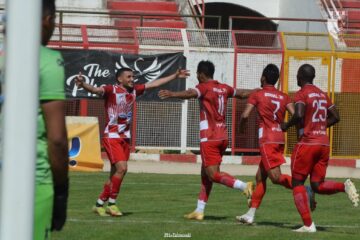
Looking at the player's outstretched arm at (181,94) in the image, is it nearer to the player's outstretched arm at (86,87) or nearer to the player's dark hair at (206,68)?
the player's dark hair at (206,68)

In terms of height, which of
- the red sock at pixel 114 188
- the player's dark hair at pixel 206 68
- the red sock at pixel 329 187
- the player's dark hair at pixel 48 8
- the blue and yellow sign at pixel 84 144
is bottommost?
the blue and yellow sign at pixel 84 144

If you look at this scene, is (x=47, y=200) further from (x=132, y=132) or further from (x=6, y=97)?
(x=132, y=132)

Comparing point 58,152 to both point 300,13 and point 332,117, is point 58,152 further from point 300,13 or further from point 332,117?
point 300,13

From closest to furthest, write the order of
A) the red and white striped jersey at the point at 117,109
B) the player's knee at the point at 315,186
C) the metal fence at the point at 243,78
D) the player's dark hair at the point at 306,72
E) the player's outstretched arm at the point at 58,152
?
the player's outstretched arm at the point at 58,152 → the player's dark hair at the point at 306,72 → the player's knee at the point at 315,186 → the red and white striped jersey at the point at 117,109 → the metal fence at the point at 243,78

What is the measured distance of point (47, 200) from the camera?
5750mm

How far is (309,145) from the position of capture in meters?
13.4

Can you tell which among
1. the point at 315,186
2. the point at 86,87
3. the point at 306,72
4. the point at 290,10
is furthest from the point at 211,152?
the point at 290,10

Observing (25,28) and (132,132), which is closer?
(25,28)

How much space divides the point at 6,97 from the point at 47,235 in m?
1.81

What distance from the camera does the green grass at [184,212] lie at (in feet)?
42.1

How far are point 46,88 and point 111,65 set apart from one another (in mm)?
21800

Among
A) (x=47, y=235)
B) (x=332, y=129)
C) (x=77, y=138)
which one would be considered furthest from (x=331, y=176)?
(x=47, y=235)

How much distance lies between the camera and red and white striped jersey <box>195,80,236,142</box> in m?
14.9

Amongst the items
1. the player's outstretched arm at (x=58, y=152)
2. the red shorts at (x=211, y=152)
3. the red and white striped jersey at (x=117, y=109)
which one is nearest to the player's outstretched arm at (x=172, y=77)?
the red and white striped jersey at (x=117, y=109)
